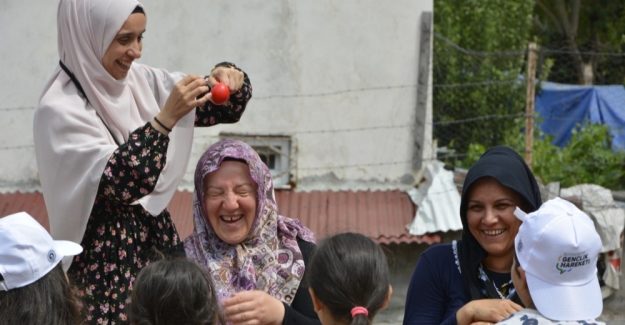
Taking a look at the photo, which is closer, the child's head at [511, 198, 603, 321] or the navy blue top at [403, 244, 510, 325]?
the child's head at [511, 198, 603, 321]

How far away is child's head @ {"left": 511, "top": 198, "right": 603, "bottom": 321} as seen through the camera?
2.44 meters

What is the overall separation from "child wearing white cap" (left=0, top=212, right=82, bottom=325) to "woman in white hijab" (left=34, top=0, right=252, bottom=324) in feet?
1.79

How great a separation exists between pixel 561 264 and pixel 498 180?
65 centimetres

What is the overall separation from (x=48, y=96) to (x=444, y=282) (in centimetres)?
169

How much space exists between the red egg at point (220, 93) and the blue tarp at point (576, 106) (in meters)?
10.5

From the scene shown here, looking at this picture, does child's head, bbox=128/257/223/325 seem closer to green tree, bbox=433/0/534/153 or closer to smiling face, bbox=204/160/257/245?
smiling face, bbox=204/160/257/245

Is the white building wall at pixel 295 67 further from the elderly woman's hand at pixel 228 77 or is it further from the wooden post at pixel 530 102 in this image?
the elderly woman's hand at pixel 228 77

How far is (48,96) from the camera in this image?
3.09m

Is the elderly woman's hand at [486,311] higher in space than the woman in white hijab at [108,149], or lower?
lower

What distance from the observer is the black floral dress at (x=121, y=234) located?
117 inches

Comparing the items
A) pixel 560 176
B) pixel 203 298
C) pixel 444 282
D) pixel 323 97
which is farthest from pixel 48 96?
pixel 560 176

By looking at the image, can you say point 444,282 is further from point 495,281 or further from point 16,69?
point 16,69

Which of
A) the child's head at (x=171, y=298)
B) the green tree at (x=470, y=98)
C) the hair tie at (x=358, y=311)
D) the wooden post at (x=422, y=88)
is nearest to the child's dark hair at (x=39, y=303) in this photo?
the child's head at (x=171, y=298)

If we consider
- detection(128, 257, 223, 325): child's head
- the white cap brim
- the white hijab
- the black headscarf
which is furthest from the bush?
detection(128, 257, 223, 325): child's head
